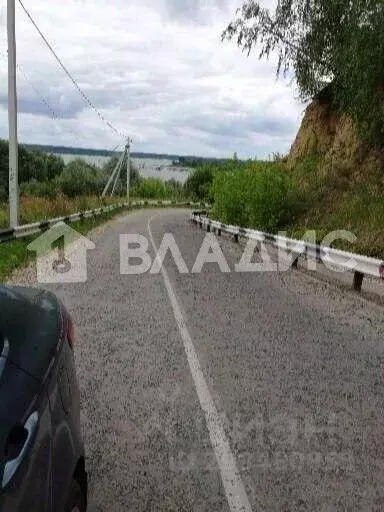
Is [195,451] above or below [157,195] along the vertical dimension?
above

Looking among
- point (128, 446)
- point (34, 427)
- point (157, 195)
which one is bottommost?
point (157, 195)

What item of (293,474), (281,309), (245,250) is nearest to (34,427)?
(293,474)

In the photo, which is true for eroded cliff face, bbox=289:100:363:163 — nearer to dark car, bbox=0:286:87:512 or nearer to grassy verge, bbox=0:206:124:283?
grassy verge, bbox=0:206:124:283

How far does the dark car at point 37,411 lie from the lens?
204 centimetres

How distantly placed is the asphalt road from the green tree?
12.1 m

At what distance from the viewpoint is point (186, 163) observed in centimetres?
17375

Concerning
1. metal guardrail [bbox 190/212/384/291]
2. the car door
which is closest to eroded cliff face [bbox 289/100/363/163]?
metal guardrail [bbox 190/212/384/291]

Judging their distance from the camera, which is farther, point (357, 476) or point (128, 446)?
point (128, 446)

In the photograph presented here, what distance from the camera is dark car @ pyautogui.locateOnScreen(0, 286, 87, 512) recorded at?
6.70ft

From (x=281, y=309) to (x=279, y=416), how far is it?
195 inches

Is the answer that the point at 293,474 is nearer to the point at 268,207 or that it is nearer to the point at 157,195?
the point at 268,207

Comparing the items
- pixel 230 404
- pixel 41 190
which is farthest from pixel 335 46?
pixel 41 190

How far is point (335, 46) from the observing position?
932 inches

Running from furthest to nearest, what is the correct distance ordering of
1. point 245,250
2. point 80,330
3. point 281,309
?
point 245,250 → point 281,309 → point 80,330
